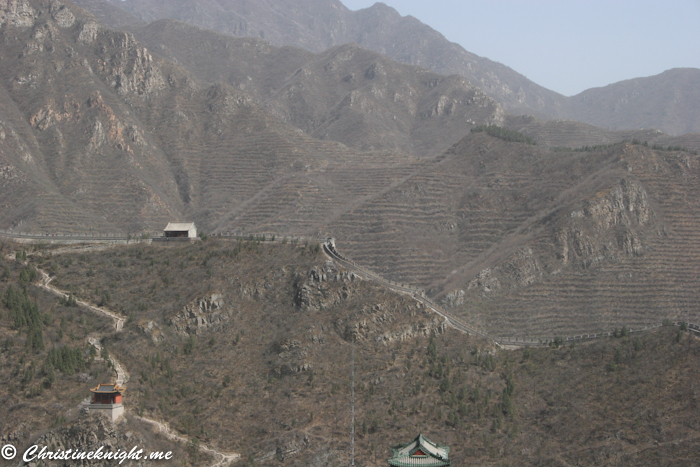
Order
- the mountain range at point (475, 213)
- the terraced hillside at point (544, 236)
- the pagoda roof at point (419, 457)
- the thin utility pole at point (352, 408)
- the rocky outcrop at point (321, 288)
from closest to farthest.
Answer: the pagoda roof at point (419, 457) → the thin utility pole at point (352, 408) → the rocky outcrop at point (321, 288) → the terraced hillside at point (544, 236) → the mountain range at point (475, 213)

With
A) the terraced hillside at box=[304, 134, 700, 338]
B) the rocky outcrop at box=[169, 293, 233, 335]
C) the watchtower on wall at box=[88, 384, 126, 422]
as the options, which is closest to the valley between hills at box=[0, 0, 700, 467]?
the rocky outcrop at box=[169, 293, 233, 335]

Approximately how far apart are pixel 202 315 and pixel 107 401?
22346mm

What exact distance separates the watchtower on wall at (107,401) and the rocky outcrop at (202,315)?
19237 mm

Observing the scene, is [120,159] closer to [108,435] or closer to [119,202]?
[119,202]

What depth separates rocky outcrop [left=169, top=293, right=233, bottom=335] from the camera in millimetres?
98875

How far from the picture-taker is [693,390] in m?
86.3

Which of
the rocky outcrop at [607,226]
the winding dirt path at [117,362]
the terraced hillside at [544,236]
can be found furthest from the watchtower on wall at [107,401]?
the rocky outcrop at [607,226]

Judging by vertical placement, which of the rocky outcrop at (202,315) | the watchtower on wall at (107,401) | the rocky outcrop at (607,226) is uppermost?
the rocky outcrop at (607,226)

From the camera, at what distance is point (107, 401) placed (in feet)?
260

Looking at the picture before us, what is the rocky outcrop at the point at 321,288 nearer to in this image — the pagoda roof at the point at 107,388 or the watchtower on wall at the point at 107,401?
the pagoda roof at the point at 107,388

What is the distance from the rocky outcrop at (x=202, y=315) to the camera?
98875 millimetres

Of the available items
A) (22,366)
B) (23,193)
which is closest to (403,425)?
(22,366)

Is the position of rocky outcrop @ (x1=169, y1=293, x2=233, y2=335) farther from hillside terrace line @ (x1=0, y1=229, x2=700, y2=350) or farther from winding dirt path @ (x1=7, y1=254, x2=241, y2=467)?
hillside terrace line @ (x1=0, y1=229, x2=700, y2=350)

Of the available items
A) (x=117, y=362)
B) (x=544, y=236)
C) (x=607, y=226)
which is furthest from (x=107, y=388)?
(x=607, y=226)
